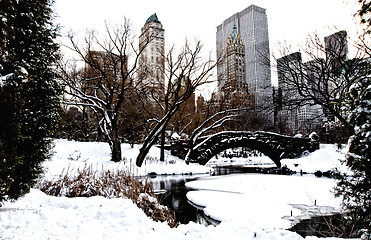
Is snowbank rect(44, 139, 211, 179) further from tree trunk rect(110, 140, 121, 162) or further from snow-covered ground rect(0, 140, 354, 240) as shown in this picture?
snow-covered ground rect(0, 140, 354, 240)

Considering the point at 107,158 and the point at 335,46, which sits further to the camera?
the point at 107,158

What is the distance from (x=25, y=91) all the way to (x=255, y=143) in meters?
21.4

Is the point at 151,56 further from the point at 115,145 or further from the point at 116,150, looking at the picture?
the point at 116,150

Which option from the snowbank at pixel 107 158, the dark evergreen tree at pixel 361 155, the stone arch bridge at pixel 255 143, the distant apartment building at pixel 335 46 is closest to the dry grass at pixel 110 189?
the dark evergreen tree at pixel 361 155

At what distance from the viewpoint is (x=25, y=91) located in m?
4.61

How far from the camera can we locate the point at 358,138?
8.80ft

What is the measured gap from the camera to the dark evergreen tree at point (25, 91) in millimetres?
3953

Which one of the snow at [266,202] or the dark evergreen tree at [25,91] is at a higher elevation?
the dark evergreen tree at [25,91]

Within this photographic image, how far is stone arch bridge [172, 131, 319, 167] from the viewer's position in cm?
2223

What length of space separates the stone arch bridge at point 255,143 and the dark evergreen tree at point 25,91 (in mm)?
17152

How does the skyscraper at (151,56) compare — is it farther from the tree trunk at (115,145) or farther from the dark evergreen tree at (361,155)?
the dark evergreen tree at (361,155)

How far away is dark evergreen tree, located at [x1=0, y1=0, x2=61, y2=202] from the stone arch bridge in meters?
17.2

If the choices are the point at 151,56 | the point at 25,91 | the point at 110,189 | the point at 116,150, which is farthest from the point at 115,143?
the point at 25,91

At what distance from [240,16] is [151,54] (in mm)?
25276
